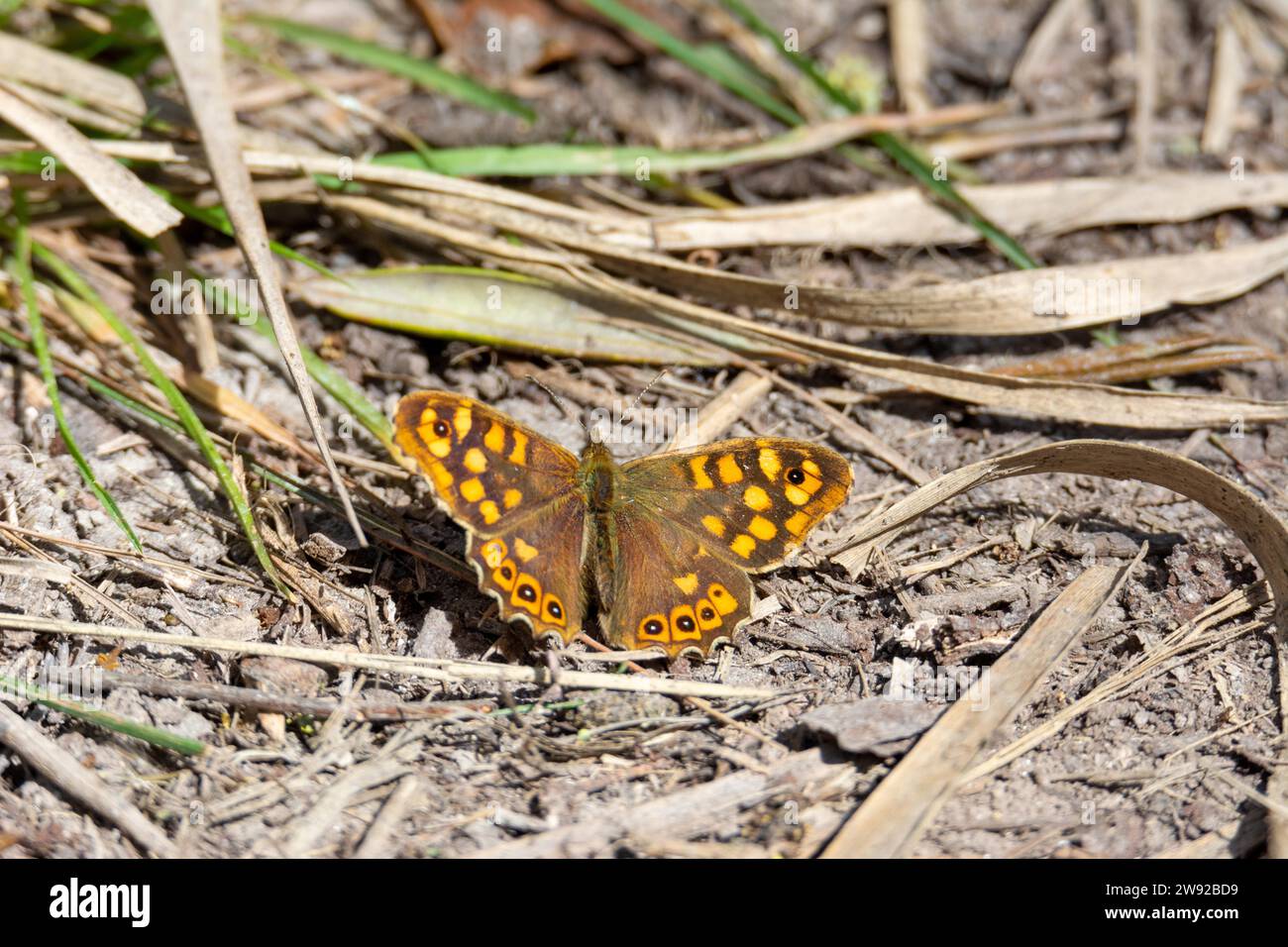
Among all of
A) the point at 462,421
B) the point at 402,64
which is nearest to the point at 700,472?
the point at 462,421

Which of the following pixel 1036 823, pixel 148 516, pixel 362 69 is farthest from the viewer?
pixel 362 69

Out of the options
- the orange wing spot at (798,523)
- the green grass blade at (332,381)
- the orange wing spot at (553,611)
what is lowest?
the orange wing spot at (553,611)

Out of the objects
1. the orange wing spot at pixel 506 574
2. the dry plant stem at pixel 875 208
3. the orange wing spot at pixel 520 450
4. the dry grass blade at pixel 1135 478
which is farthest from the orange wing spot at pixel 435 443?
the dry plant stem at pixel 875 208

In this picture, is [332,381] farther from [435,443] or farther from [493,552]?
[493,552]

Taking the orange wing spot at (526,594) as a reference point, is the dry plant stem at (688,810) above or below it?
below

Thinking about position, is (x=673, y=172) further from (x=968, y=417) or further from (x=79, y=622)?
(x=79, y=622)

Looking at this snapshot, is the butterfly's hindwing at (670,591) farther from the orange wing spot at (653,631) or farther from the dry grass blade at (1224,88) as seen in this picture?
the dry grass blade at (1224,88)
